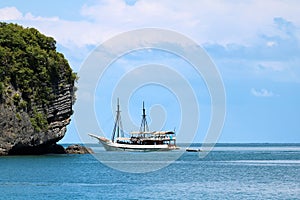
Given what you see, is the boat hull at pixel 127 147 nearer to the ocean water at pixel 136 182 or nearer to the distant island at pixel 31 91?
the distant island at pixel 31 91

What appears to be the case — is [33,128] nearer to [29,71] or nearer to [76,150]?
[29,71]

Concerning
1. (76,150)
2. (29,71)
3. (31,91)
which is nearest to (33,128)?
(31,91)

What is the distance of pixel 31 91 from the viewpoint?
83188mm

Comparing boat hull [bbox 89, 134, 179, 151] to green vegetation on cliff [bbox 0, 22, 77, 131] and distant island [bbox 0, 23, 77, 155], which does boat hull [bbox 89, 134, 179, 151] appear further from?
green vegetation on cliff [bbox 0, 22, 77, 131]

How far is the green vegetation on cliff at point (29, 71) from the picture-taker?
80938 mm

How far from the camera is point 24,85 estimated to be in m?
82.2

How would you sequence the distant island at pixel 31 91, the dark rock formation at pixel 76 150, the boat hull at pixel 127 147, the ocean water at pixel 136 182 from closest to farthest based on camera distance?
1. the ocean water at pixel 136 182
2. the distant island at pixel 31 91
3. the dark rock formation at pixel 76 150
4. the boat hull at pixel 127 147

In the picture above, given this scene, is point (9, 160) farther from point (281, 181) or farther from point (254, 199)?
point (254, 199)

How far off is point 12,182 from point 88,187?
6.26m

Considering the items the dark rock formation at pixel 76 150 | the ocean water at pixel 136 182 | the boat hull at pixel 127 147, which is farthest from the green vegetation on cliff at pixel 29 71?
the boat hull at pixel 127 147

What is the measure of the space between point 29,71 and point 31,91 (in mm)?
2454

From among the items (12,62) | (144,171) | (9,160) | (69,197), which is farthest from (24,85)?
(69,197)

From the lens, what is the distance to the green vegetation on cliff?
3187 inches

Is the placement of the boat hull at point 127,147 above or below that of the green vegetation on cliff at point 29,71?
below
